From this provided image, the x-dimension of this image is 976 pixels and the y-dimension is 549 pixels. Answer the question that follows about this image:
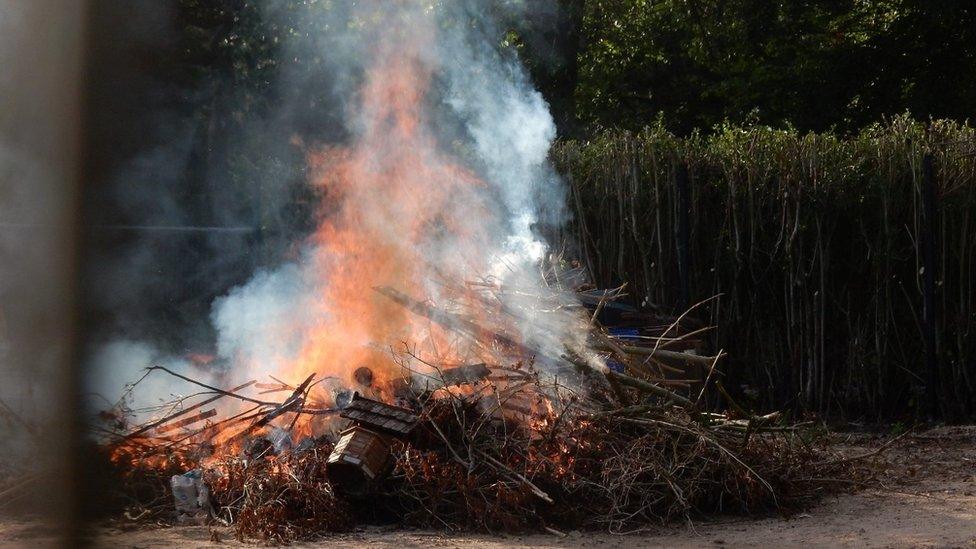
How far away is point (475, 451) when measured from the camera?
6.20m

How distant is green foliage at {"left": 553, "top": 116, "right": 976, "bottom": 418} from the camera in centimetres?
904

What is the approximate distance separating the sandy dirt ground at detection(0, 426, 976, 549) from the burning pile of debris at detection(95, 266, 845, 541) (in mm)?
150

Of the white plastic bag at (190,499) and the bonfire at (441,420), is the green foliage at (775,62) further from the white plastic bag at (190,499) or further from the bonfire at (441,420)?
the white plastic bag at (190,499)

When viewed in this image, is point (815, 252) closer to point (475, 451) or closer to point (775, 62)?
point (475, 451)

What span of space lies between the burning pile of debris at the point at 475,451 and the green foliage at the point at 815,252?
8.30 ft

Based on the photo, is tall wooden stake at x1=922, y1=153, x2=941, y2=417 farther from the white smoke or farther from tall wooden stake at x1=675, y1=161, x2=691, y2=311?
the white smoke

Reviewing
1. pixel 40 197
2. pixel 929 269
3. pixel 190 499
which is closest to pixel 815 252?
pixel 929 269

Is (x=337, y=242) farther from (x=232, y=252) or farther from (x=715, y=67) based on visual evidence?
(x=715, y=67)

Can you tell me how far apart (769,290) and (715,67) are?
12535mm

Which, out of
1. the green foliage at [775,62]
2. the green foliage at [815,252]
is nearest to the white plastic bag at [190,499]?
the green foliage at [815,252]

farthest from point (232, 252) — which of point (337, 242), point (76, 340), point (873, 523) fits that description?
point (873, 523)

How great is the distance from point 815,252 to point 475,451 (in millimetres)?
4517

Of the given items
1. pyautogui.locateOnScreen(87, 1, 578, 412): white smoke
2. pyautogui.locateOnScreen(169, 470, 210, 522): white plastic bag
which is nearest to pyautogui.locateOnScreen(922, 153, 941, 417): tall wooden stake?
pyautogui.locateOnScreen(87, 1, 578, 412): white smoke

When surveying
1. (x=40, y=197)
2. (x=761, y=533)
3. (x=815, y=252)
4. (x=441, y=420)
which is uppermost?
(x=40, y=197)
